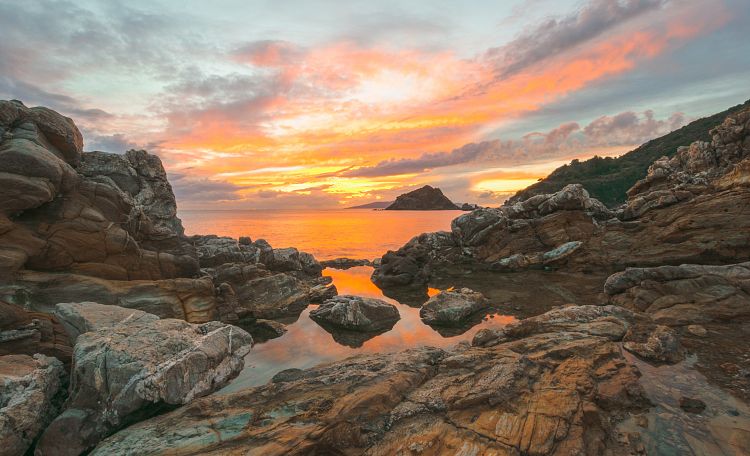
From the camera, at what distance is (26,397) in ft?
33.6

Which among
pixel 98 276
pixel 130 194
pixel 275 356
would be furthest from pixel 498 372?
pixel 130 194

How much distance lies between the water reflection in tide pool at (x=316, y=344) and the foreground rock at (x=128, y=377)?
171cm

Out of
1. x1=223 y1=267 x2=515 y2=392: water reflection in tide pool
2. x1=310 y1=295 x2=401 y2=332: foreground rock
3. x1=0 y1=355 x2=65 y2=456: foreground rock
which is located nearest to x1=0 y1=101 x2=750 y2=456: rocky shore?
x1=0 y1=355 x2=65 y2=456: foreground rock

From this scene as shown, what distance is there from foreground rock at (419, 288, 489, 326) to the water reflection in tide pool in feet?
2.72

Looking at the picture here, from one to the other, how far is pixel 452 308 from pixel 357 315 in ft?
20.4

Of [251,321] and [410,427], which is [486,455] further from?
[251,321]

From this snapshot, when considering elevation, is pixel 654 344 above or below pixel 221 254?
below

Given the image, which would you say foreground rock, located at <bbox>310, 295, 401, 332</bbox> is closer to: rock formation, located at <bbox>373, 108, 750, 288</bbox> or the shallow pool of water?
rock formation, located at <bbox>373, 108, 750, 288</bbox>

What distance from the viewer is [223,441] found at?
915cm

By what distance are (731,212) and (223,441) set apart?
37.3m

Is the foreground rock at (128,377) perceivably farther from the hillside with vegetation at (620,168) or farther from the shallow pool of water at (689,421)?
the hillside with vegetation at (620,168)

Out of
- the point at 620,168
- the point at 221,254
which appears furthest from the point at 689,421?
the point at 620,168

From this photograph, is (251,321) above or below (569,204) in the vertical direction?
below

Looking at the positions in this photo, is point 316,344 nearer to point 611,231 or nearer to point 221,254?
point 221,254
